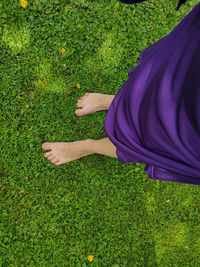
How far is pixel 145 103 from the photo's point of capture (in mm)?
1435

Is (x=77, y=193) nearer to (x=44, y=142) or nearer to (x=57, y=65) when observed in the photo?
(x=44, y=142)

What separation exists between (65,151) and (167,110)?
6.00 ft

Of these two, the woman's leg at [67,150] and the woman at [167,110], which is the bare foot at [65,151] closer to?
the woman's leg at [67,150]

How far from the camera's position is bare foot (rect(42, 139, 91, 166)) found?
111 inches

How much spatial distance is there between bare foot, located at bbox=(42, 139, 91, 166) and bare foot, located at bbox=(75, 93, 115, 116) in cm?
40

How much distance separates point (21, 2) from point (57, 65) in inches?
35.0

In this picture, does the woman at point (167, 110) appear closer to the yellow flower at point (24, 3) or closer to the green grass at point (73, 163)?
the green grass at point (73, 163)

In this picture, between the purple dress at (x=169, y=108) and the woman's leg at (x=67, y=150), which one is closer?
the purple dress at (x=169, y=108)

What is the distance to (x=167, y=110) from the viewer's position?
4.10 ft

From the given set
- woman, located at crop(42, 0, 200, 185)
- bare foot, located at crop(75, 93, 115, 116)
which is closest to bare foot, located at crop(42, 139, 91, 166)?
bare foot, located at crop(75, 93, 115, 116)

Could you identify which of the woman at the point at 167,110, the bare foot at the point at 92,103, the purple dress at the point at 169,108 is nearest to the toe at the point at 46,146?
the bare foot at the point at 92,103

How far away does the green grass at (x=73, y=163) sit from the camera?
2.87 metres

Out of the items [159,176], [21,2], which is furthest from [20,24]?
[159,176]

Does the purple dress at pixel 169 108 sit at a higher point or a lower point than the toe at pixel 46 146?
higher
